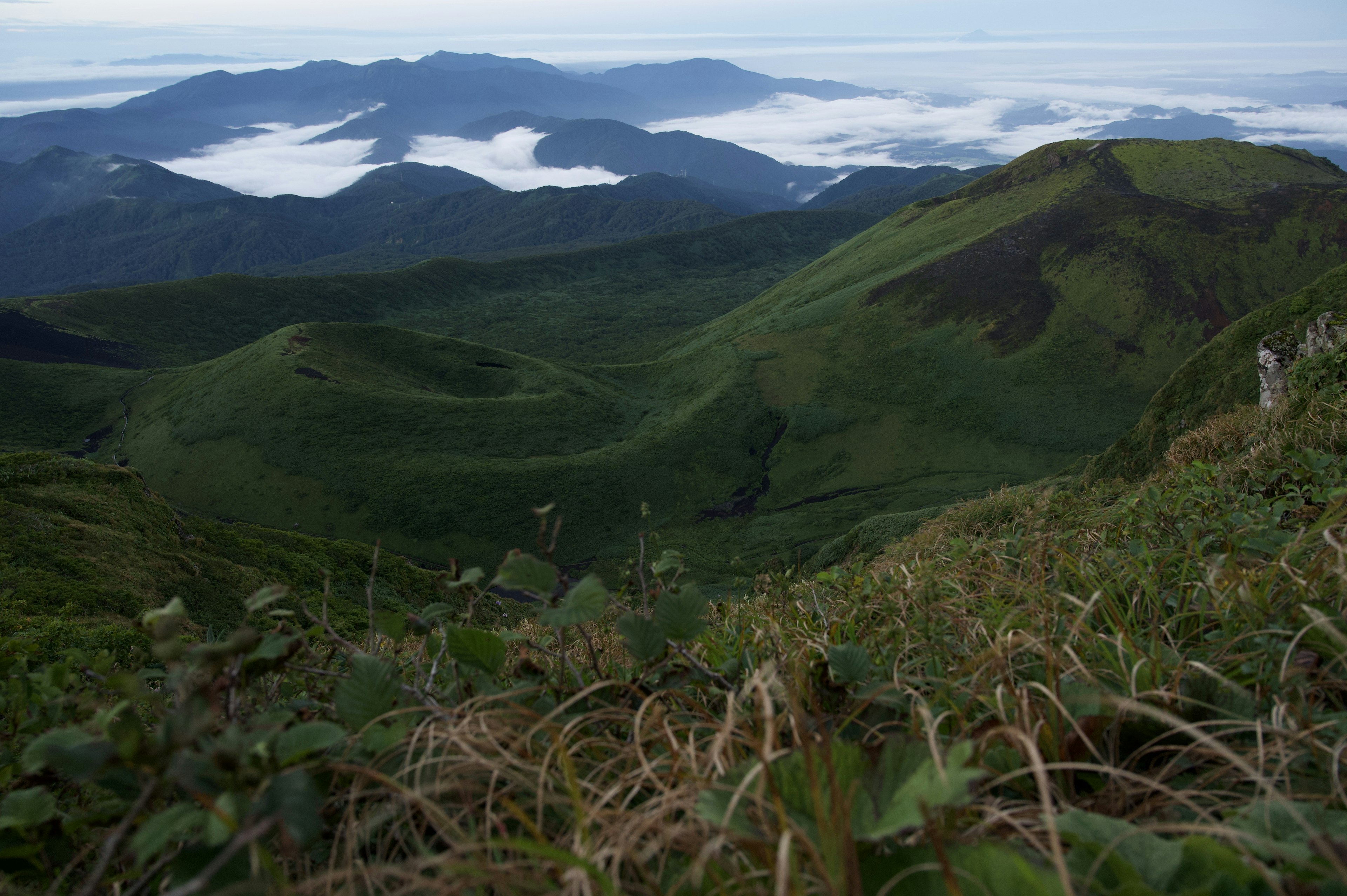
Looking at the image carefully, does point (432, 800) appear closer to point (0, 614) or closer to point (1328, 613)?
point (1328, 613)

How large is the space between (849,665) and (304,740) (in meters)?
1.81

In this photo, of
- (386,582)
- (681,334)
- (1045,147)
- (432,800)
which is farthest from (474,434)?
(1045,147)

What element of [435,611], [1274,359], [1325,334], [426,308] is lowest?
[426,308]

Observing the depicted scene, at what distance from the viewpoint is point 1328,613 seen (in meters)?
2.67

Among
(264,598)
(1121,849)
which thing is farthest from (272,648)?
(1121,849)

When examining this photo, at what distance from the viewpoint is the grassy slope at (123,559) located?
19547mm

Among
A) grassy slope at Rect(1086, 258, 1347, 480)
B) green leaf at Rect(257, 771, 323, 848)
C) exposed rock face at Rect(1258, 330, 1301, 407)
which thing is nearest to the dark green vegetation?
green leaf at Rect(257, 771, 323, 848)

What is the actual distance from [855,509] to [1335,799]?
66120 millimetres

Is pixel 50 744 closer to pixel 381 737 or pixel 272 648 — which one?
pixel 272 648

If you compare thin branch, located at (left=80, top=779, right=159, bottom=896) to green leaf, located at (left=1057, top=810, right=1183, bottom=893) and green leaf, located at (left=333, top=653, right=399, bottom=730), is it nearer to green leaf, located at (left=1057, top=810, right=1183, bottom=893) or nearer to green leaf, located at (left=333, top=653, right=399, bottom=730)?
green leaf, located at (left=333, top=653, right=399, bottom=730)

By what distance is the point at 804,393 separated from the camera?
8375 centimetres

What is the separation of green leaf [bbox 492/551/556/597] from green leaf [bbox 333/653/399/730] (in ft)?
1.57

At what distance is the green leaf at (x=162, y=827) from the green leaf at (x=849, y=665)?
6.48 feet

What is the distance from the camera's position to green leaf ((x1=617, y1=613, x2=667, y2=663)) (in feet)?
8.65
